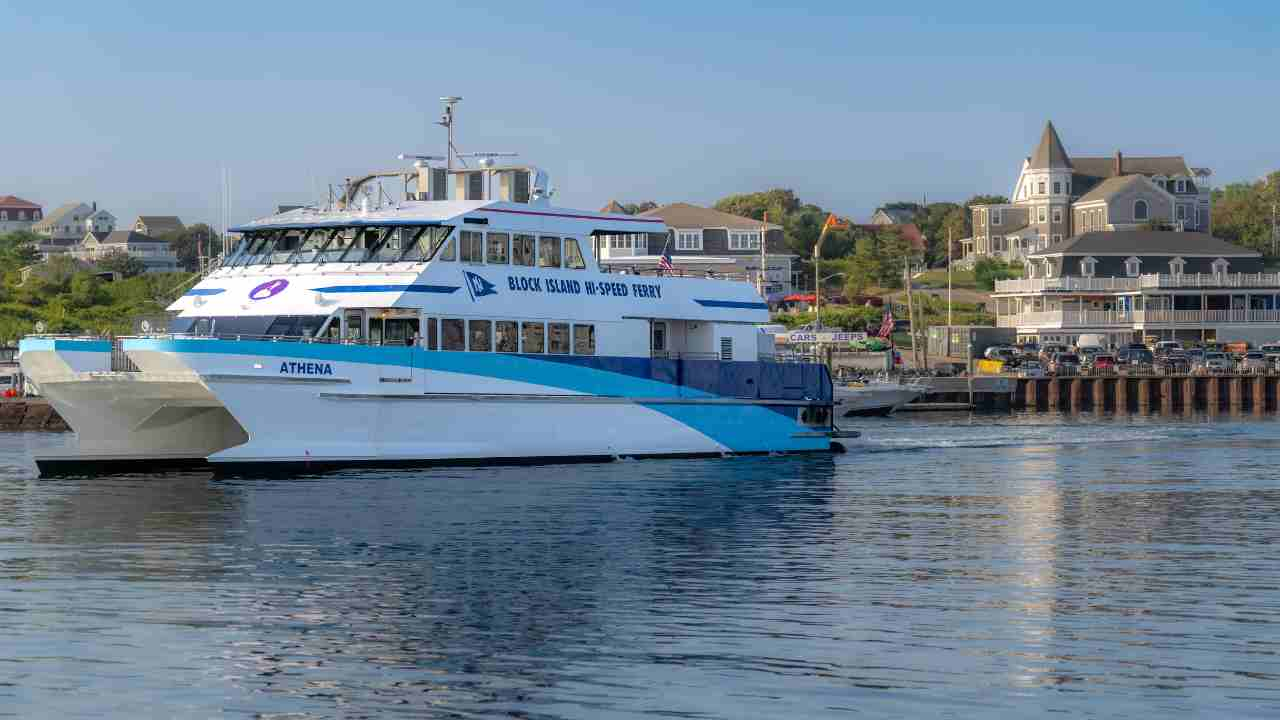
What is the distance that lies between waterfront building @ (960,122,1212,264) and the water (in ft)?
352

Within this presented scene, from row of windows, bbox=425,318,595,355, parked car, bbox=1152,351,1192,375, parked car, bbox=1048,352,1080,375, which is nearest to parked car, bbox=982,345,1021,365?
parked car, bbox=1048,352,1080,375

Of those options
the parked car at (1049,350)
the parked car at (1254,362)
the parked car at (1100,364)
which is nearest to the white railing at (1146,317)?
the parked car at (1049,350)

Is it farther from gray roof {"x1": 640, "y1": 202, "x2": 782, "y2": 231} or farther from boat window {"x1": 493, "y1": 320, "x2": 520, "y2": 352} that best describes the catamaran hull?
gray roof {"x1": 640, "y1": 202, "x2": 782, "y2": 231}

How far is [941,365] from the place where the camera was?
3612 inches

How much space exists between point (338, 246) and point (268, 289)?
5.87 feet

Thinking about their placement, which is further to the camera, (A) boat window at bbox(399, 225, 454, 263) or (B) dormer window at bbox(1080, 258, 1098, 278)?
(B) dormer window at bbox(1080, 258, 1098, 278)

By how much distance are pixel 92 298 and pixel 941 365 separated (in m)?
46.5

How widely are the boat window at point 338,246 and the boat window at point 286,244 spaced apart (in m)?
0.81

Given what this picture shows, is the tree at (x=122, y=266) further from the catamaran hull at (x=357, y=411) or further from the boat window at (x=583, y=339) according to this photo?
the boat window at (x=583, y=339)

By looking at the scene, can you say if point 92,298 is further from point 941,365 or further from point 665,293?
point 665,293

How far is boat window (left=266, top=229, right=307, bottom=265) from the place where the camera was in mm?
35688

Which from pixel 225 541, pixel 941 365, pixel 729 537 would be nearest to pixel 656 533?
pixel 729 537

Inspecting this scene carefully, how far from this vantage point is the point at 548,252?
36750mm

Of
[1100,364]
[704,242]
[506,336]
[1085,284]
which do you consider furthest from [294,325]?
[704,242]
